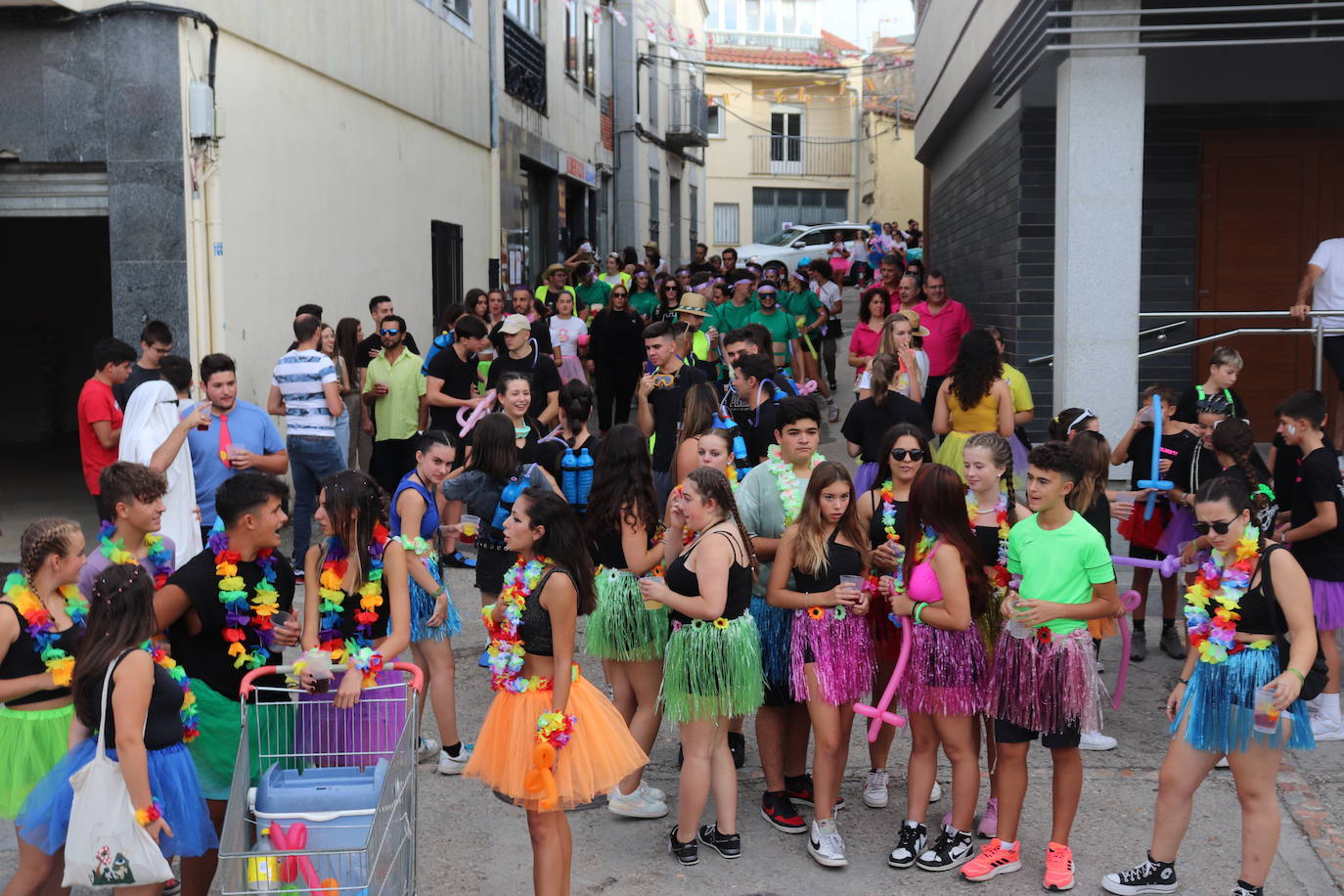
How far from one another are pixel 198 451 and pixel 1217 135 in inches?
367

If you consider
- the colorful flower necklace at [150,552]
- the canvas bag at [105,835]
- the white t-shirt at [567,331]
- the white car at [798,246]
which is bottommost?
the canvas bag at [105,835]

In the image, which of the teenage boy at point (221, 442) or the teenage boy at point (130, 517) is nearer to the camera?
the teenage boy at point (130, 517)

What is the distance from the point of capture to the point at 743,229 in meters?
46.7

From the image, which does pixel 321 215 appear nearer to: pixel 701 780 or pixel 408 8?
pixel 408 8

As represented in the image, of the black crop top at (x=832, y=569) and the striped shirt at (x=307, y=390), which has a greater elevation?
the striped shirt at (x=307, y=390)

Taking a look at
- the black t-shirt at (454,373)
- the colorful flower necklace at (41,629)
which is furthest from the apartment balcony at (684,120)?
the colorful flower necklace at (41,629)

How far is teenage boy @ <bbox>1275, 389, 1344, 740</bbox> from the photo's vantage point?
632cm

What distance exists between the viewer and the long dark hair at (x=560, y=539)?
4582 millimetres

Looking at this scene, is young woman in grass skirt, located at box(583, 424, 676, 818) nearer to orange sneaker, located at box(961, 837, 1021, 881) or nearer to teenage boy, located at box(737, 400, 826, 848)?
teenage boy, located at box(737, 400, 826, 848)

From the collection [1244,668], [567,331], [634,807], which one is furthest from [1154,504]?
[567,331]

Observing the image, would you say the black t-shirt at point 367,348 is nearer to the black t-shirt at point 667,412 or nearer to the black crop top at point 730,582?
the black t-shirt at point 667,412

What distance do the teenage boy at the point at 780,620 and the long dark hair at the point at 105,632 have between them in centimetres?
239

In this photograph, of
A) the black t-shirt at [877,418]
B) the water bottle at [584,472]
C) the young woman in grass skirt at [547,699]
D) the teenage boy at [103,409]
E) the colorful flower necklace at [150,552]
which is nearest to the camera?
the young woman in grass skirt at [547,699]

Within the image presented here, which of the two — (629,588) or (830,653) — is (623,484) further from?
(830,653)
